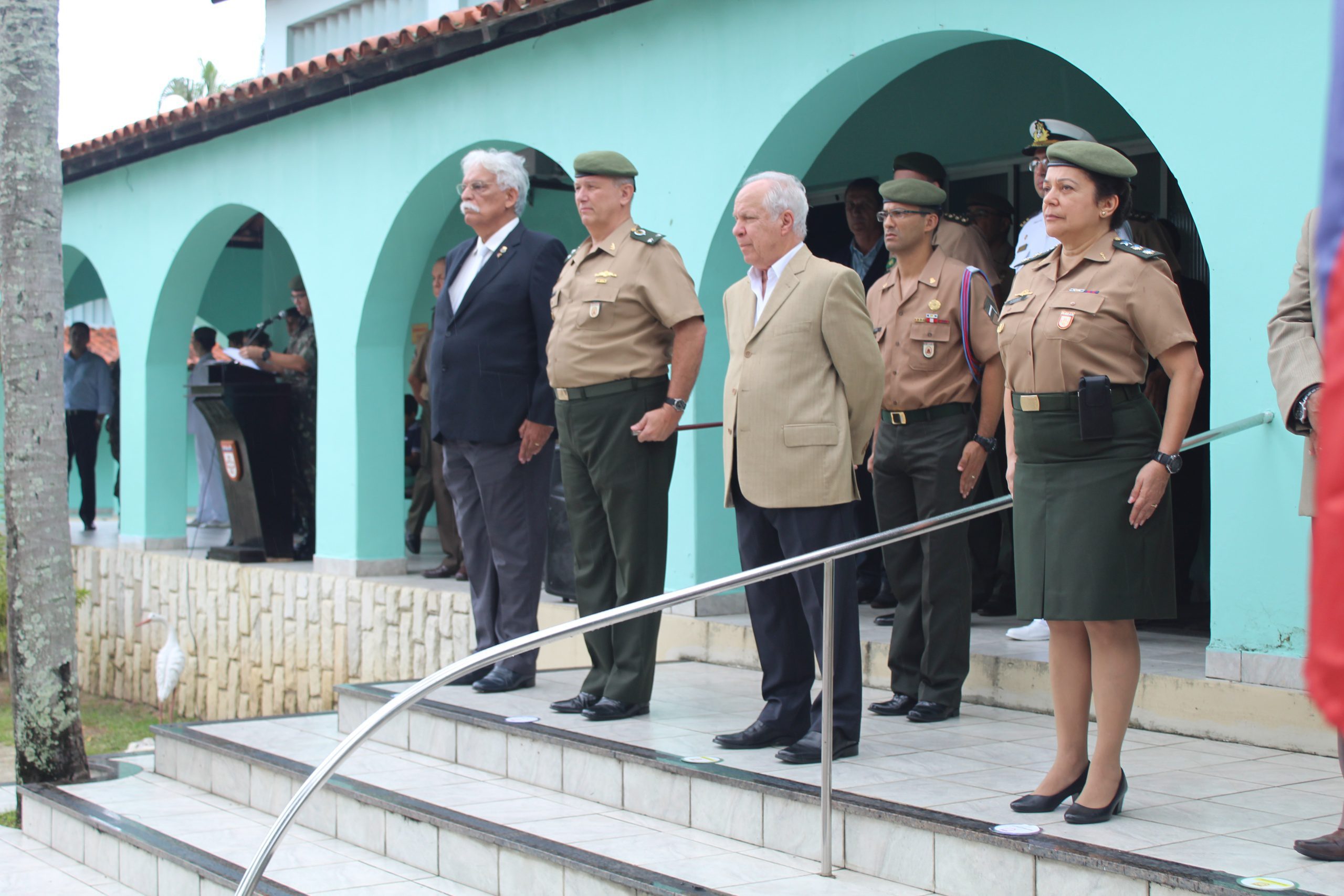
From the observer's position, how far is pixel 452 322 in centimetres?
566

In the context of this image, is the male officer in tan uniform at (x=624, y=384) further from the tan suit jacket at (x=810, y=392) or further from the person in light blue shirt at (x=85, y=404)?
the person in light blue shirt at (x=85, y=404)

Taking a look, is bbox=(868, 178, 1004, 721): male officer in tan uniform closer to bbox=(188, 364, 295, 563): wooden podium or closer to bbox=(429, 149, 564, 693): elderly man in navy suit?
bbox=(429, 149, 564, 693): elderly man in navy suit

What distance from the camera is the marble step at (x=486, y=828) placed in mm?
3695

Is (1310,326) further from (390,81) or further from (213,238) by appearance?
(213,238)

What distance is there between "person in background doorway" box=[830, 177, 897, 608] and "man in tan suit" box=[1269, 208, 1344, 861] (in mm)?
3174

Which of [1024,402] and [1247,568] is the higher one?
[1024,402]

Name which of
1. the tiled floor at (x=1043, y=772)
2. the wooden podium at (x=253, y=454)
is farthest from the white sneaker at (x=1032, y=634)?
the wooden podium at (x=253, y=454)

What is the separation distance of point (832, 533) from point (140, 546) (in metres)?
8.80

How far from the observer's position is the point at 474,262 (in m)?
5.72

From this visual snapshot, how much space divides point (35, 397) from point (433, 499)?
5.50 meters

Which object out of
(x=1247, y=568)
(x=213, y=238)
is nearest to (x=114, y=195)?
(x=213, y=238)

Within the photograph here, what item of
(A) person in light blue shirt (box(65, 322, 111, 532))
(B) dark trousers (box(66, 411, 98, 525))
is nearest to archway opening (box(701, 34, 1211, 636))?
(A) person in light blue shirt (box(65, 322, 111, 532))

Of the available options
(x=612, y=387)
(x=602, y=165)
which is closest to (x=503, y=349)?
(x=612, y=387)

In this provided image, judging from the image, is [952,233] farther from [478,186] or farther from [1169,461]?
[1169,461]
